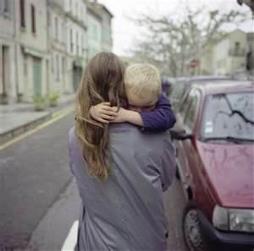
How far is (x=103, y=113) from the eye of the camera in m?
2.24

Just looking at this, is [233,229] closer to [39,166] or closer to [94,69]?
[94,69]

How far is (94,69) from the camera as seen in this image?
2295 millimetres

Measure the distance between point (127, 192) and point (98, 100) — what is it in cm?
42

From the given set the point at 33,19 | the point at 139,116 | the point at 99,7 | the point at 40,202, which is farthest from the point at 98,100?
the point at 99,7

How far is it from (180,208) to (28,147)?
6354 millimetres

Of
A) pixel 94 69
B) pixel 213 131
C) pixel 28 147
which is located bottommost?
pixel 28 147

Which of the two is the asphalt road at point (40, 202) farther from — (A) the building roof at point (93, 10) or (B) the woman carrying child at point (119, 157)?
(A) the building roof at point (93, 10)

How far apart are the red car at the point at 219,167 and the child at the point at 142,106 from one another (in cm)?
192

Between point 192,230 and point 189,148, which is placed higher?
point 189,148

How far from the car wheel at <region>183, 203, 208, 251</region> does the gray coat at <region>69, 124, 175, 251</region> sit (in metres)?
2.14

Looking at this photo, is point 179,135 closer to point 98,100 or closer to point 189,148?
point 189,148

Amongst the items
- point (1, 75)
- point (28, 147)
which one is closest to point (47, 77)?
point (1, 75)

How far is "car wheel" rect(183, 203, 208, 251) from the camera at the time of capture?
4515 millimetres

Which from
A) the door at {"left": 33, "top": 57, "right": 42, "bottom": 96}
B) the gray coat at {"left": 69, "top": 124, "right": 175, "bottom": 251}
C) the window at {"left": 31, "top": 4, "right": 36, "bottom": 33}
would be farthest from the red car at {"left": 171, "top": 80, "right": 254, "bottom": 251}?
the door at {"left": 33, "top": 57, "right": 42, "bottom": 96}
